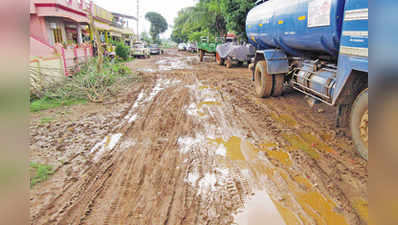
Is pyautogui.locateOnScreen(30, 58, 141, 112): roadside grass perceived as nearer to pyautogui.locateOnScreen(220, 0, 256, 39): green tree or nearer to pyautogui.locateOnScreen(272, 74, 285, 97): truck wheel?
pyautogui.locateOnScreen(272, 74, 285, 97): truck wheel

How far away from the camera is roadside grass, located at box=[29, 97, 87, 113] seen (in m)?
7.37

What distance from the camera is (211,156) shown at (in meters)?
4.43

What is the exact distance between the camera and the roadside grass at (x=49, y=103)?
7.37 m

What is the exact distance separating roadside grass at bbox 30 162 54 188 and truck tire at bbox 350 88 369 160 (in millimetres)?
4982

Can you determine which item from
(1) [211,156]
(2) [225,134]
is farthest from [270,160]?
(2) [225,134]

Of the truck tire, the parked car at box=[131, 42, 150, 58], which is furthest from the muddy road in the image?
the parked car at box=[131, 42, 150, 58]

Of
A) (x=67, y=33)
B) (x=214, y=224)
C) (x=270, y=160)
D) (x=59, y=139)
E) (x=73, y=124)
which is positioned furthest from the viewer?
(x=67, y=33)

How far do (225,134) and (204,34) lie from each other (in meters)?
31.2

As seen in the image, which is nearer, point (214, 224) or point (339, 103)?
point (214, 224)

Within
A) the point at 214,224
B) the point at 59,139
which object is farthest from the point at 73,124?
the point at 214,224
